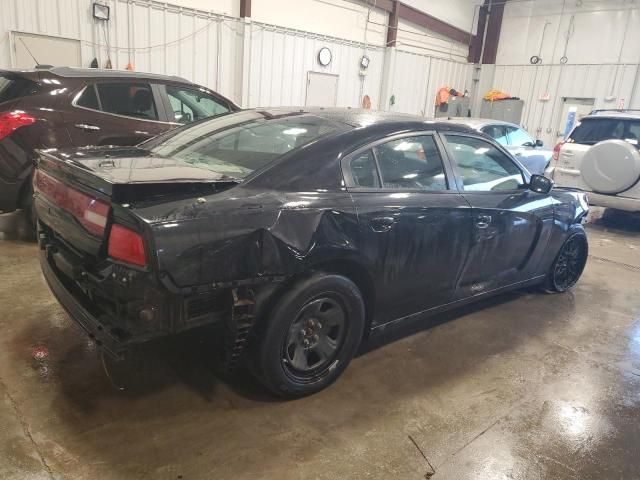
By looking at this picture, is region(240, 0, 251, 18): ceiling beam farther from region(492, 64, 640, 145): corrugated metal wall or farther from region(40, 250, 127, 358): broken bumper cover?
region(492, 64, 640, 145): corrugated metal wall

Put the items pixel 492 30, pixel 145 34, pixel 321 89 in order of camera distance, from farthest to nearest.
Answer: pixel 492 30
pixel 321 89
pixel 145 34

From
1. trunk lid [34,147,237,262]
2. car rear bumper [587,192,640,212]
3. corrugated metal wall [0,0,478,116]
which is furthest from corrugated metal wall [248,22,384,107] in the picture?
trunk lid [34,147,237,262]

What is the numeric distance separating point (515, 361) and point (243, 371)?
5.75ft

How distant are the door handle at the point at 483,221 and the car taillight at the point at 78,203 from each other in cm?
217

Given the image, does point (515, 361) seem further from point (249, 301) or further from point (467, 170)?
point (249, 301)

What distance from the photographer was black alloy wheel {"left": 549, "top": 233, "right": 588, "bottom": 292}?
13.7 ft

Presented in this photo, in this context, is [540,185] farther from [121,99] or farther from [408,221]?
[121,99]

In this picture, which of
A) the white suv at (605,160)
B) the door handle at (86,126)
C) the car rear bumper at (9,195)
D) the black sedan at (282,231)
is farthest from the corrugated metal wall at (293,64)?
the black sedan at (282,231)

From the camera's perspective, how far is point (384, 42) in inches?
450

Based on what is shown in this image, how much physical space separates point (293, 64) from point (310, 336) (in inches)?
314

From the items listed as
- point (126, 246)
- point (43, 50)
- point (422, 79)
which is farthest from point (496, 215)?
point (422, 79)

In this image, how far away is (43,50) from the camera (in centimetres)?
659

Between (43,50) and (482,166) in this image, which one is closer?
(482,166)

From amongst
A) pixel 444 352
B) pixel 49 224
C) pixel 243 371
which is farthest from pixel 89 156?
pixel 444 352
